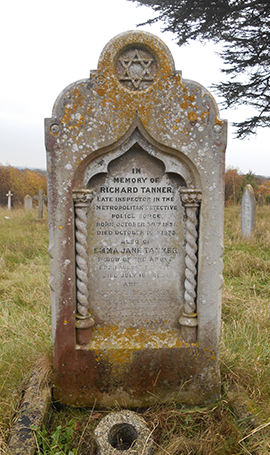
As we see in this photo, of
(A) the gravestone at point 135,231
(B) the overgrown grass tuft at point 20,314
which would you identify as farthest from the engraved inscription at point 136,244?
(B) the overgrown grass tuft at point 20,314

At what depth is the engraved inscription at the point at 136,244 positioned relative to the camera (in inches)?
97.5

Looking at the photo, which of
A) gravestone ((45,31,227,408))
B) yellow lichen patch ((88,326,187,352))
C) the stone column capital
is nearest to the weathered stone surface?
gravestone ((45,31,227,408))

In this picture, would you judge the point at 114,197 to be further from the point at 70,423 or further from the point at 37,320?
Answer: the point at 37,320

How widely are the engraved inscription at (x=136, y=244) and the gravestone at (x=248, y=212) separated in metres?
5.81

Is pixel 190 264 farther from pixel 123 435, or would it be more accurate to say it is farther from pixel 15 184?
pixel 15 184

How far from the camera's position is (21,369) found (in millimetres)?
2594

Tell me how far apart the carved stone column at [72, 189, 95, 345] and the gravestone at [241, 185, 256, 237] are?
20.3 ft

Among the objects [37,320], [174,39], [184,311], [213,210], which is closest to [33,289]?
[37,320]

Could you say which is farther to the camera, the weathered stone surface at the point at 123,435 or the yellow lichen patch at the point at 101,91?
the yellow lichen patch at the point at 101,91

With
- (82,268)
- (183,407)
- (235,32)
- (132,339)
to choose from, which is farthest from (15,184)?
(183,407)

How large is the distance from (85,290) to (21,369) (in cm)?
89

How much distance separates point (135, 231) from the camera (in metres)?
2.53

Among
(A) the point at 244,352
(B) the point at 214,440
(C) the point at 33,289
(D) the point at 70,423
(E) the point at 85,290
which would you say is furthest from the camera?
(C) the point at 33,289

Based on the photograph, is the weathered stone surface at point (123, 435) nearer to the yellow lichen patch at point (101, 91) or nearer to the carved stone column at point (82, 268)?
the carved stone column at point (82, 268)
